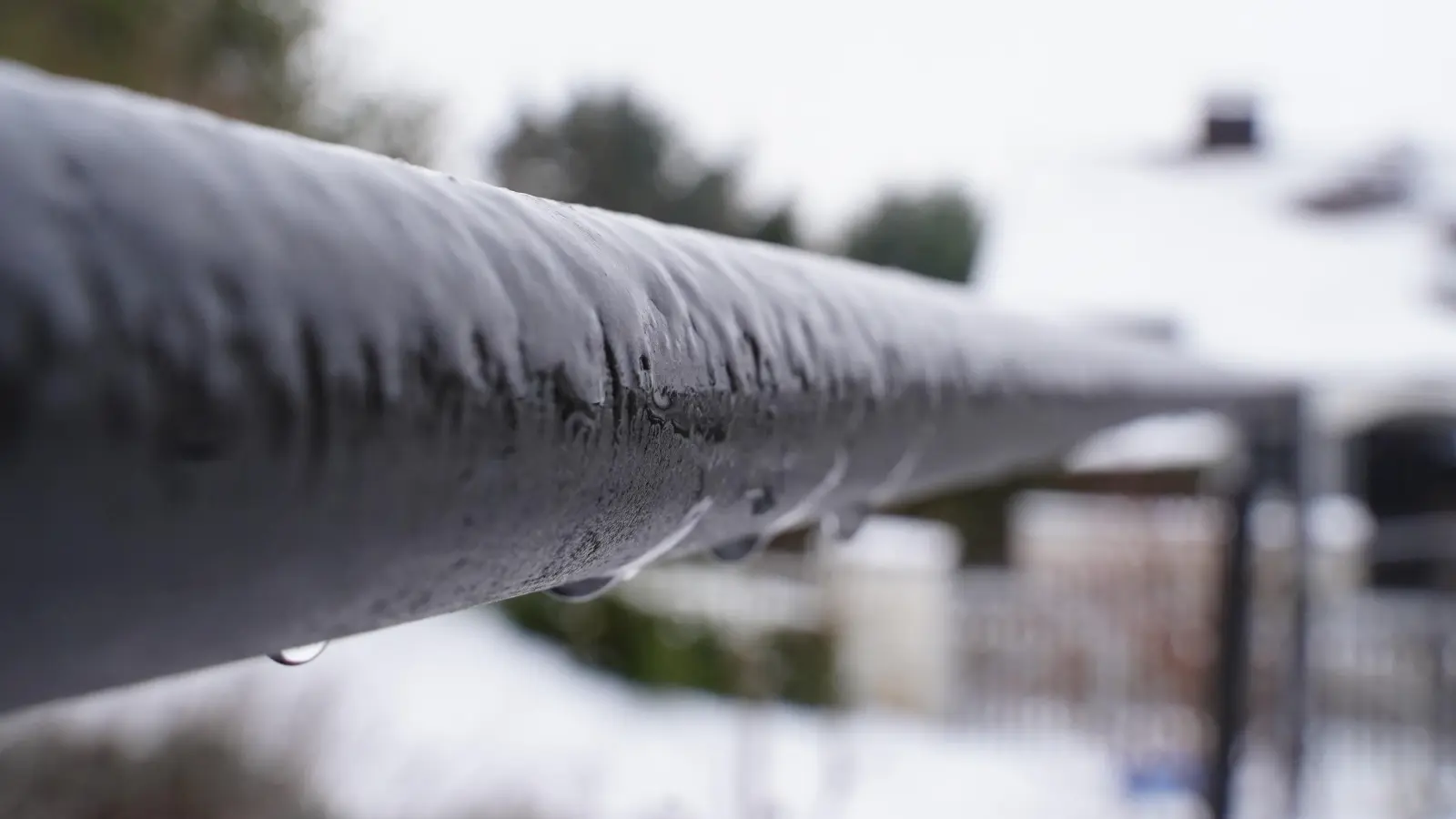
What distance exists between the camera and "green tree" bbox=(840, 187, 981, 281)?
1402cm

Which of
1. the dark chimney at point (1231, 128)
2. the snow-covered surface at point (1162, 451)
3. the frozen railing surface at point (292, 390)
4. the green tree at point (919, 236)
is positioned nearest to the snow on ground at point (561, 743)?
the frozen railing surface at point (292, 390)

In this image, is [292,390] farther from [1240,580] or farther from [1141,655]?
[1141,655]

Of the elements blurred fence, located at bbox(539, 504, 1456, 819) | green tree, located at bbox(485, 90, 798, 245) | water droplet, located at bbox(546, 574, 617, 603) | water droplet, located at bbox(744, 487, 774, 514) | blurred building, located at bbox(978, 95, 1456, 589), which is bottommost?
blurred fence, located at bbox(539, 504, 1456, 819)

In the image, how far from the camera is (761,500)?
1.68 feet

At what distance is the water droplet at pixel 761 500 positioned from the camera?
1.62 feet

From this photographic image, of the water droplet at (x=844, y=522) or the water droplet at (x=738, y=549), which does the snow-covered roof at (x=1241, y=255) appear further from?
the water droplet at (x=738, y=549)

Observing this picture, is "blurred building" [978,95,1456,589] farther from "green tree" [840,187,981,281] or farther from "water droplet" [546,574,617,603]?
"water droplet" [546,574,617,603]

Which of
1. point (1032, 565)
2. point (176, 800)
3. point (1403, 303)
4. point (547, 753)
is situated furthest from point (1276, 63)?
point (176, 800)

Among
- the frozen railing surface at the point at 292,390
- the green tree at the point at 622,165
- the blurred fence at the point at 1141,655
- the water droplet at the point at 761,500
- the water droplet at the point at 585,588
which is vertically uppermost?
the green tree at the point at 622,165

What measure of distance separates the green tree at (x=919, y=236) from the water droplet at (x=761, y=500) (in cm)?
1338

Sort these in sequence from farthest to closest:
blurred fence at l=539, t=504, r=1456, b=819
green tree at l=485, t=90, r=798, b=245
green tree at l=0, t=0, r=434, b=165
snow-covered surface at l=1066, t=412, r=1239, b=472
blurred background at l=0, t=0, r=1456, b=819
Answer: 1. green tree at l=485, t=90, r=798, b=245
2. snow-covered surface at l=1066, t=412, r=1239, b=472
3. blurred fence at l=539, t=504, r=1456, b=819
4. green tree at l=0, t=0, r=434, b=165
5. blurred background at l=0, t=0, r=1456, b=819

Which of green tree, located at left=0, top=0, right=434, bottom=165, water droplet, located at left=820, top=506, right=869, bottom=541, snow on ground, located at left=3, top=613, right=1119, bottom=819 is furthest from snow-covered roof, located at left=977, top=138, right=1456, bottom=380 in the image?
water droplet, located at left=820, top=506, right=869, bottom=541

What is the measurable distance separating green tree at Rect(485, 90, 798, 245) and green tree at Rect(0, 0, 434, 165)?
4904 millimetres

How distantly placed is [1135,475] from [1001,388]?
34.6 feet
